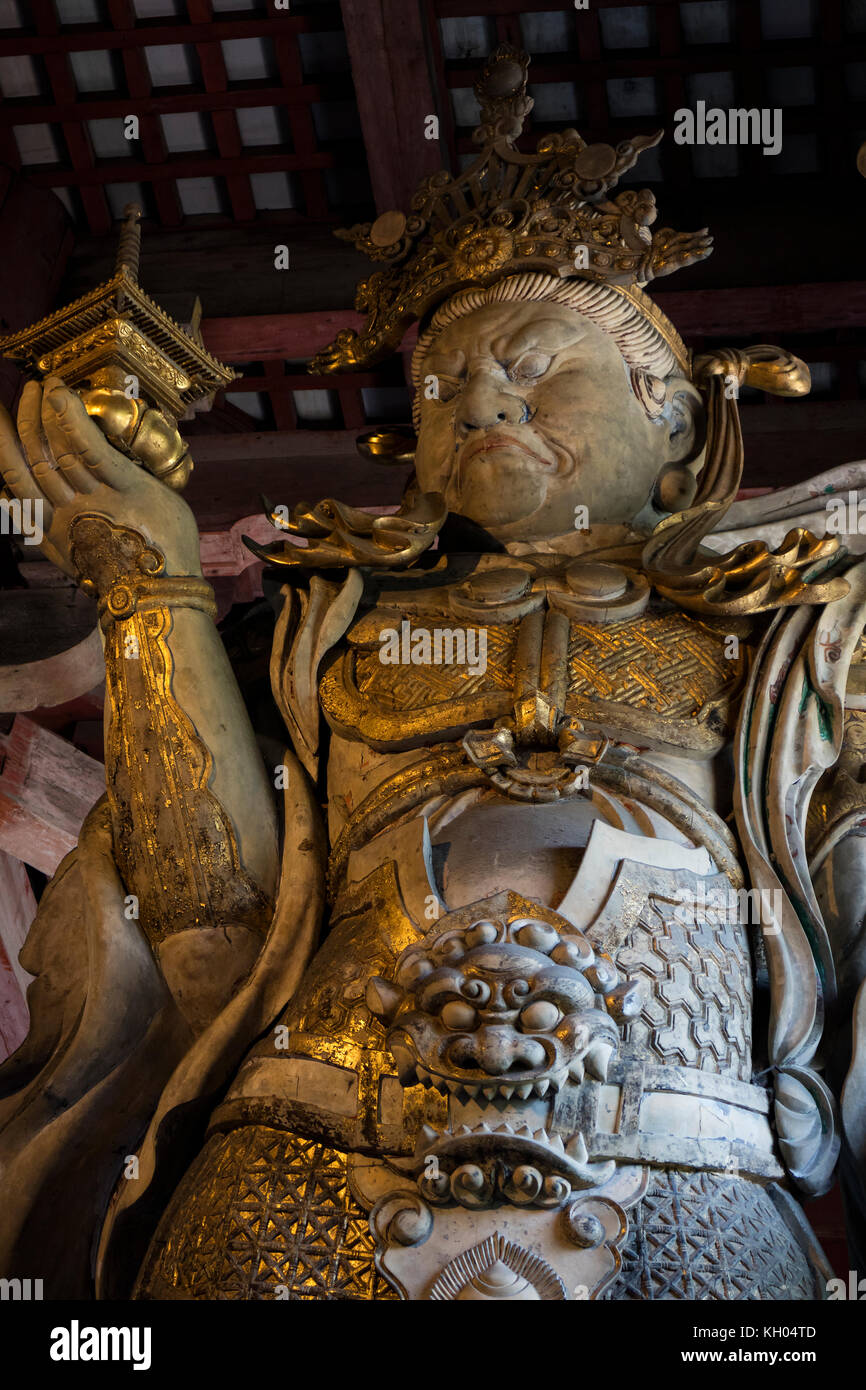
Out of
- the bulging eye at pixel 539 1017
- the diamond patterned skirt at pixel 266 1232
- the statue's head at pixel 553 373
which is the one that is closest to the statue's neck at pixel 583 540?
the statue's head at pixel 553 373

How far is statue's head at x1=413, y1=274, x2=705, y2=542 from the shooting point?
3588 millimetres

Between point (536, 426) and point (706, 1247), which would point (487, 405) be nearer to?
point (536, 426)

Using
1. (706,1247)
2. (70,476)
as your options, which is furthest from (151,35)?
(706,1247)

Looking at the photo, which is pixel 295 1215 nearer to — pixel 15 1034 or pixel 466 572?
pixel 466 572

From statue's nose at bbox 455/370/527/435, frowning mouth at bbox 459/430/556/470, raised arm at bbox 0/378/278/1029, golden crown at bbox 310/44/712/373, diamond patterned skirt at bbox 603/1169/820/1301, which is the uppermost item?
golden crown at bbox 310/44/712/373

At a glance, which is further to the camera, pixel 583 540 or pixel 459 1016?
pixel 583 540

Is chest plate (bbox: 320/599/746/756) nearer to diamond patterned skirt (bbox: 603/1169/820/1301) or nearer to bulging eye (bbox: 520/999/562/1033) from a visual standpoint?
bulging eye (bbox: 520/999/562/1033)

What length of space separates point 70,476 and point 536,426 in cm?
99

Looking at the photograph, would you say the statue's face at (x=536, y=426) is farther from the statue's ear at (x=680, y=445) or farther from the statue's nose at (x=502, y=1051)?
the statue's nose at (x=502, y=1051)

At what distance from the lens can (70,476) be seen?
3.23m

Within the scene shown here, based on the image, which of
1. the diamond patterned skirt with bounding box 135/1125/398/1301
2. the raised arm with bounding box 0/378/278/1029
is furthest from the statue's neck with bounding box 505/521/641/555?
the diamond patterned skirt with bounding box 135/1125/398/1301

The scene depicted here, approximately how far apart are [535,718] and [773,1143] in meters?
0.85

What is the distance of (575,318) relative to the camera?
372 cm
